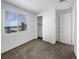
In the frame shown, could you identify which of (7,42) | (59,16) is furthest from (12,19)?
(59,16)

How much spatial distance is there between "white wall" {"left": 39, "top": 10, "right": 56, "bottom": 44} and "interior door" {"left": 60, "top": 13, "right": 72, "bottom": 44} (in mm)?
761

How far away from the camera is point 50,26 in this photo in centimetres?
507

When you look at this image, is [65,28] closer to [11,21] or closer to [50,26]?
[50,26]

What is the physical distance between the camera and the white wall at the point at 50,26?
190 inches

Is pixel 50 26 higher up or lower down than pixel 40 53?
higher up

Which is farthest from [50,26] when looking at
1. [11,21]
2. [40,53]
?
[11,21]

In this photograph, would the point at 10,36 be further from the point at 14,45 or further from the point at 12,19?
the point at 12,19

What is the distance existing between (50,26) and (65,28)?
1150mm

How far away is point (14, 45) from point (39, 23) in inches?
166

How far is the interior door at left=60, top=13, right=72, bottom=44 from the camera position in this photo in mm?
4680

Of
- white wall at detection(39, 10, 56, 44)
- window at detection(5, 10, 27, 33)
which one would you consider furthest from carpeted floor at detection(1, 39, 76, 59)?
white wall at detection(39, 10, 56, 44)

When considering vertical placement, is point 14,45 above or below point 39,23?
below

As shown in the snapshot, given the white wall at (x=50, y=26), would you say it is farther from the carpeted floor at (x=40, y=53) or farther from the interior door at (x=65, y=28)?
the carpeted floor at (x=40, y=53)

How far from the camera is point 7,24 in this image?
3.46 m
